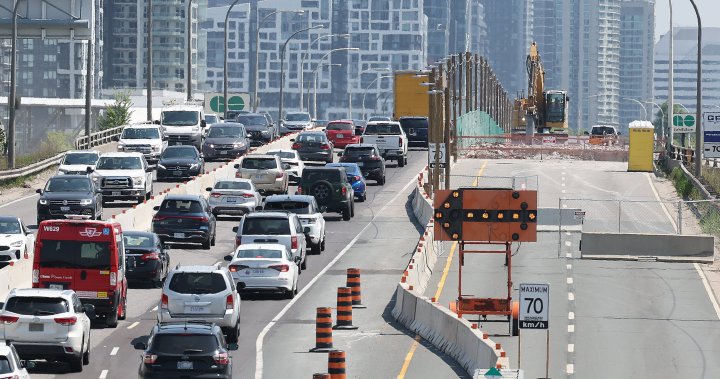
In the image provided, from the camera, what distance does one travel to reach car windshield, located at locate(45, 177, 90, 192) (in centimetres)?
5138

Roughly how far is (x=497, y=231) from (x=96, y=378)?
37.4ft

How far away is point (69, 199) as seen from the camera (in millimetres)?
50688

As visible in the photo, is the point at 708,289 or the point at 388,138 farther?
the point at 388,138

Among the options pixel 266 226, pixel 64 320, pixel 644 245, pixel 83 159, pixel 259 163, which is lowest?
pixel 644 245

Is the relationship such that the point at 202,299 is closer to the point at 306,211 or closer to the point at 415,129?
the point at 306,211

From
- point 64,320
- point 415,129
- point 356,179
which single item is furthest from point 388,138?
point 64,320

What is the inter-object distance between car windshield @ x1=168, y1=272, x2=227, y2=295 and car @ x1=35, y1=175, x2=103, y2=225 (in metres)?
16.8

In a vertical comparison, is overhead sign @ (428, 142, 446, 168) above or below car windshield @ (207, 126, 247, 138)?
below

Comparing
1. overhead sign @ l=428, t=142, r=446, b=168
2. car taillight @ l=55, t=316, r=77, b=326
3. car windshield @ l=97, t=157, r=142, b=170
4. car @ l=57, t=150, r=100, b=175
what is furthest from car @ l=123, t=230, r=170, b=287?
overhead sign @ l=428, t=142, r=446, b=168

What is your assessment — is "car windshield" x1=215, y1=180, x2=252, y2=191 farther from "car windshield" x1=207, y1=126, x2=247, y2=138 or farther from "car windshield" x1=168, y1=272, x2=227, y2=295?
"car windshield" x1=168, y1=272, x2=227, y2=295

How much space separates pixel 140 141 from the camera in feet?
231

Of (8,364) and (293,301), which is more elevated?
(8,364)

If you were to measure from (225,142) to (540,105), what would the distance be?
179 feet

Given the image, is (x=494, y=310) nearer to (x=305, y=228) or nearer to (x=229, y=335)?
(x=229, y=335)
